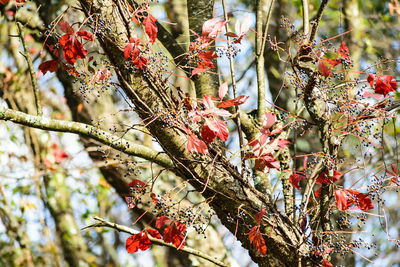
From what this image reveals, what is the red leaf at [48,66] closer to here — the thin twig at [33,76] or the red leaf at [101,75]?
the thin twig at [33,76]

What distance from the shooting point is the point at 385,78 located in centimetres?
106

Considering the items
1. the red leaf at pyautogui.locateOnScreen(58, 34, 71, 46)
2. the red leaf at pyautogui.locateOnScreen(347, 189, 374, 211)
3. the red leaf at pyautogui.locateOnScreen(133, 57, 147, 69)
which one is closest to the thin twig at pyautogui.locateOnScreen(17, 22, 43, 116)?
the red leaf at pyautogui.locateOnScreen(58, 34, 71, 46)

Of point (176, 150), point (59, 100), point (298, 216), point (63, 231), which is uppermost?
point (59, 100)

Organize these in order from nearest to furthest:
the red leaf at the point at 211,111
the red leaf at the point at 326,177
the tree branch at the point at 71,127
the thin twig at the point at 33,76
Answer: the red leaf at the point at 211,111 → the red leaf at the point at 326,177 → the tree branch at the point at 71,127 → the thin twig at the point at 33,76

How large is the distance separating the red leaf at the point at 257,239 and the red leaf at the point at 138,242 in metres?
0.32

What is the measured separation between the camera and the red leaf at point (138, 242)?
1.11 metres

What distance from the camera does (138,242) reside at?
1.12 m

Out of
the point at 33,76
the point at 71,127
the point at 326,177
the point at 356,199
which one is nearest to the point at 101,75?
the point at 71,127

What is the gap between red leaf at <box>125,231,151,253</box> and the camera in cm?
111

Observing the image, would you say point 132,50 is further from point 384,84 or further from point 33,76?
point 384,84

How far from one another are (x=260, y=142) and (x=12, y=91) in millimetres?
3140

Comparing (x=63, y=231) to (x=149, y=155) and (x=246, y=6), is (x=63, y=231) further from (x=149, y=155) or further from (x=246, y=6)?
(x=149, y=155)

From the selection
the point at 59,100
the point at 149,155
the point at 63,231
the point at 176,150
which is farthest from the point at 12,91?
the point at 176,150

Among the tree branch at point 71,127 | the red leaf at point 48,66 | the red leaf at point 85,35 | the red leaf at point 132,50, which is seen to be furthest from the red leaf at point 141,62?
the red leaf at point 48,66
